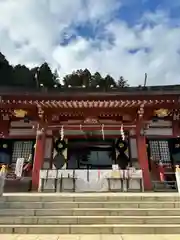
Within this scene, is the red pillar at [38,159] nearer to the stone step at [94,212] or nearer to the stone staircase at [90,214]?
the stone staircase at [90,214]

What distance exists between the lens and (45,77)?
36.2m

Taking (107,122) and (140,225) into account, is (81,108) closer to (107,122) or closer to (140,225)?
(107,122)

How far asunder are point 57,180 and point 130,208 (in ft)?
13.7

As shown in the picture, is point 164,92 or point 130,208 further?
point 164,92

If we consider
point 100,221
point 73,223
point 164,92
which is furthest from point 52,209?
point 164,92

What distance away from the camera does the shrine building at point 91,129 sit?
32.8 ft

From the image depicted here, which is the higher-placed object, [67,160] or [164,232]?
[67,160]

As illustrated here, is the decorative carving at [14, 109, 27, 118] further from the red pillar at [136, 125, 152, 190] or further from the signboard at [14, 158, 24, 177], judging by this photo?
the red pillar at [136, 125, 152, 190]

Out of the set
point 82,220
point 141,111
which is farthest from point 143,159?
point 82,220

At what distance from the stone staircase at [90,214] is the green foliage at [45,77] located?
82.7ft

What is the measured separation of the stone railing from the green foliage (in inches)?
885

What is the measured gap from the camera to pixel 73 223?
18.6ft

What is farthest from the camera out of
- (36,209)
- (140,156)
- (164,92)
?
(140,156)
